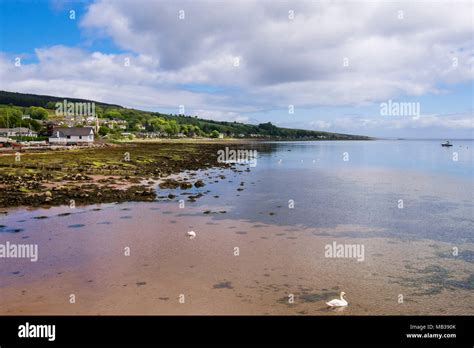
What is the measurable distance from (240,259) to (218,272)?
1958 millimetres

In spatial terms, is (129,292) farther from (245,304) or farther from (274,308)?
(274,308)

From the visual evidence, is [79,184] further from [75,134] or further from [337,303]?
[75,134]

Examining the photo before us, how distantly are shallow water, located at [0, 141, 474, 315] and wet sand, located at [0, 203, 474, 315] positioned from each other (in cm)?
5

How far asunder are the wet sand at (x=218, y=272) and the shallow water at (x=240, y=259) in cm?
5

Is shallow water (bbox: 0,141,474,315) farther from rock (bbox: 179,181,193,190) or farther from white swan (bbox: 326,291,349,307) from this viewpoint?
rock (bbox: 179,181,193,190)

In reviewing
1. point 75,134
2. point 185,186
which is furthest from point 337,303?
point 75,134

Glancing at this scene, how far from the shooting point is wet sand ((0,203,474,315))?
1252 centimetres

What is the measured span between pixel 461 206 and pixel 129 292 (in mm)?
29479

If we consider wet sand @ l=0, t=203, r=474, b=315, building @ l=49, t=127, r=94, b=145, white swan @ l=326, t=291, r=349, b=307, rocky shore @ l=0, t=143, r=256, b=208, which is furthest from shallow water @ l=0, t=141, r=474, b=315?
building @ l=49, t=127, r=94, b=145

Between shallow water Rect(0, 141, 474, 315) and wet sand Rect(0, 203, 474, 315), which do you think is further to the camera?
shallow water Rect(0, 141, 474, 315)

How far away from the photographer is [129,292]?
13305 millimetres

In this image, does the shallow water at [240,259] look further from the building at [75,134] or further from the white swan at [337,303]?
the building at [75,134]

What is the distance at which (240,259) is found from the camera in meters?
17.3
